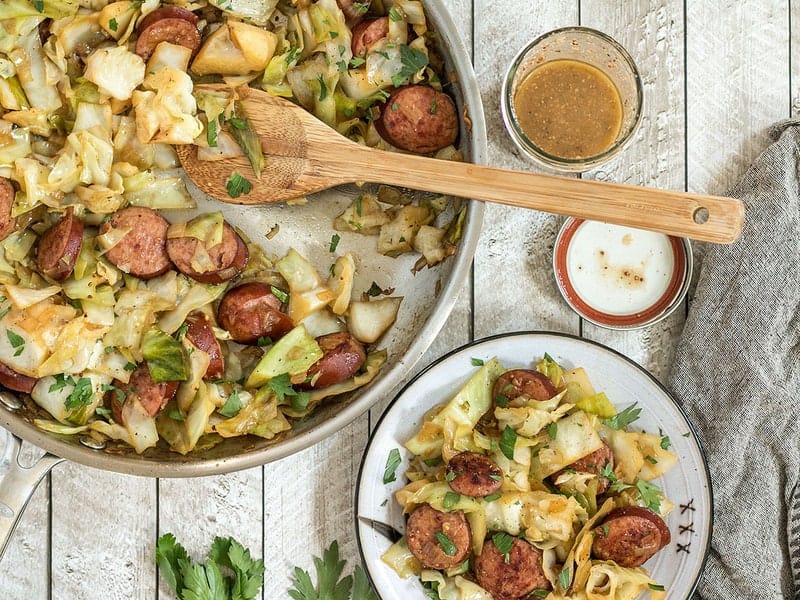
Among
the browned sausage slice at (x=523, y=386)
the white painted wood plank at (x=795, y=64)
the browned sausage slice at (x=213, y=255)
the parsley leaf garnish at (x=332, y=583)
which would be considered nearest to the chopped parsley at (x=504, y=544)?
the browned sausage slice at (x=523, y=386)

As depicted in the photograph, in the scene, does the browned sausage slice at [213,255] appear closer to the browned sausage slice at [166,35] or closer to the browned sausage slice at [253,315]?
the browned sausage slice at [253,315]

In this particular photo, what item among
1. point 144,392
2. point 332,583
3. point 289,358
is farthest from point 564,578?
point 144,392

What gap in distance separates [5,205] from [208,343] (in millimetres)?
628

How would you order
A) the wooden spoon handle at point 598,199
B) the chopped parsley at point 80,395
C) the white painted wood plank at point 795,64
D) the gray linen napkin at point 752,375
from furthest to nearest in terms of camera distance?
the white painted wood plank at point 795,64
the gray linen napkin at point 752,375
the chopped parsley at point 80,395
the wooden spoon handle at point 598,199

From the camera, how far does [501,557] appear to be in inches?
88.4

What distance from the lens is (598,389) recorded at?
7.84 ft

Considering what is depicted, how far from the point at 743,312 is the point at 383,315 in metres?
1.12

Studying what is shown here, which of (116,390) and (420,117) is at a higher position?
(420,117)

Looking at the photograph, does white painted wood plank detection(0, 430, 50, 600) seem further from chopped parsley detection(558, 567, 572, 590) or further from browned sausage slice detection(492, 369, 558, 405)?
chopped parsley detection(558, 567, 572, 590)

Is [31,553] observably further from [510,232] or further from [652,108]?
[652,108]

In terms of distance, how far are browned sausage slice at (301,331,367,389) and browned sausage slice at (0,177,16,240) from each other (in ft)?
2.86

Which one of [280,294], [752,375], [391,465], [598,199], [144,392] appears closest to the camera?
[598,199]

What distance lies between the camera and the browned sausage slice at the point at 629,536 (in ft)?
7.36

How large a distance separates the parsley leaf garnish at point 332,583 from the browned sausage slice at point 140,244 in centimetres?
103
